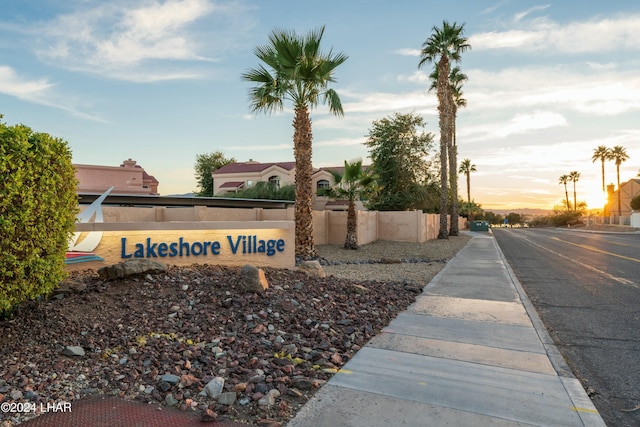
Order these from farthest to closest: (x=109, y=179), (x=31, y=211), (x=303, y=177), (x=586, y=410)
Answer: (x=109, y=179) → (x=303, y=177) → (x=31, y=211) → (x=586, y=410)

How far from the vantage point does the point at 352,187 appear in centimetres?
1852

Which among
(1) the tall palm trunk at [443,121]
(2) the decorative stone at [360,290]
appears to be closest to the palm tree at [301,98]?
(2) the decorative stone at [360,290]

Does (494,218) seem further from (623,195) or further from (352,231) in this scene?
(352,231)

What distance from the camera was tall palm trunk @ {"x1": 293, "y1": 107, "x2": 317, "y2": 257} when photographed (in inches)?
595

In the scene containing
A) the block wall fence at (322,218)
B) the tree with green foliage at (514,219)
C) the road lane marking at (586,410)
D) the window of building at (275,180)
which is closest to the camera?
the road lane marking at (586,410)

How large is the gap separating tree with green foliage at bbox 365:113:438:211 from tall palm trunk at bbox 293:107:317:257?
61.7 ft

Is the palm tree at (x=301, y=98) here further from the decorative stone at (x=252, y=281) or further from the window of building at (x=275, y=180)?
the window of building at (x=275, y=180)

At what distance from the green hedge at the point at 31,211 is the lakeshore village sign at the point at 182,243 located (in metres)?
2.76

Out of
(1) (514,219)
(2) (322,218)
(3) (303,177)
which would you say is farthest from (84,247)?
(1) (514,219)

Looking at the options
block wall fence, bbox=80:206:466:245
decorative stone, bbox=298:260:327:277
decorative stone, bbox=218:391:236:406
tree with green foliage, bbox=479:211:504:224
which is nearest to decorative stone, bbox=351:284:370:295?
decorative stone, bbox=298:260:327:277

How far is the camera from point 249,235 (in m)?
10.5

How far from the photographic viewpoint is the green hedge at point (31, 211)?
461cm

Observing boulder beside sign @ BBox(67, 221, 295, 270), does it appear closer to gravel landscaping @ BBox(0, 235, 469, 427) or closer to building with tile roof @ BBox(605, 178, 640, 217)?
gravel landscaping @ BBox(0, 235, 469, 427)

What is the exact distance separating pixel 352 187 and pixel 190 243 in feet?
33.5
